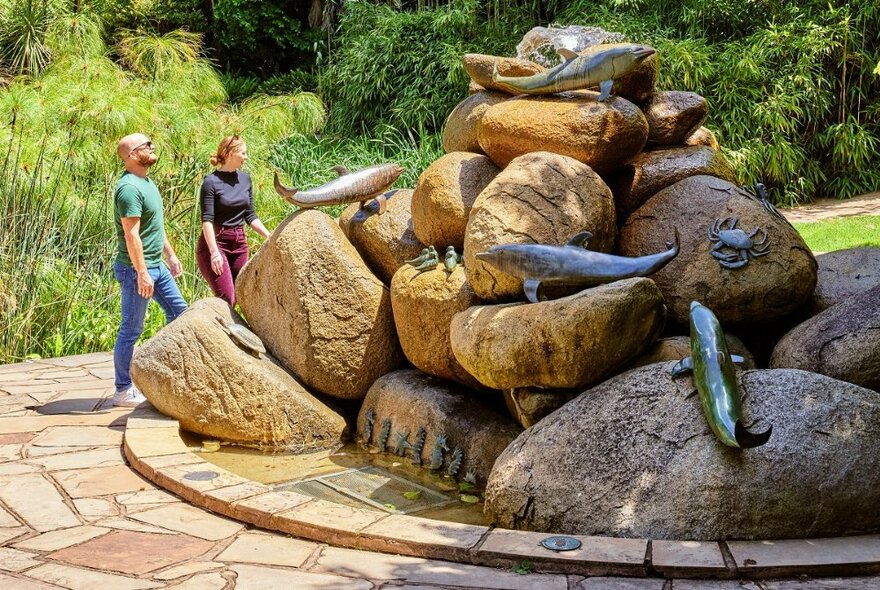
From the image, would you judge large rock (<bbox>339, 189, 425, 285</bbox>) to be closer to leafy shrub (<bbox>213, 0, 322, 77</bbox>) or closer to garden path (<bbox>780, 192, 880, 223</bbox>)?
garden path (<bbox>780, 192, 880, 223</bbox>)

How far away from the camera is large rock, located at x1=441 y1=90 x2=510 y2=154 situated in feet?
21.0

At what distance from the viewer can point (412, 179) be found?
1127cm

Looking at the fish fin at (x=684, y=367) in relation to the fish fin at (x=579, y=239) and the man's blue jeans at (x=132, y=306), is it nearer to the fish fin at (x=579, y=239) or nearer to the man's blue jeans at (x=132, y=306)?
the fish fin at (x=579, y=239)

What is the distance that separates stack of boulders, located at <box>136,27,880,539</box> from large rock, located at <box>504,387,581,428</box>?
10 millimetres

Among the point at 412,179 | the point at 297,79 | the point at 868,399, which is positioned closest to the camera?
the point at 868,399

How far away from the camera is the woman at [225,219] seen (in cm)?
695

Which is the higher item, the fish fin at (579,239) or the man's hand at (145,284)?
the fish fin at (579,239)

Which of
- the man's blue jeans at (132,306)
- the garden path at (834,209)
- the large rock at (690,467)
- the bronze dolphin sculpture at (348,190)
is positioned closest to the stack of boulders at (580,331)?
the large rock at (690,467)

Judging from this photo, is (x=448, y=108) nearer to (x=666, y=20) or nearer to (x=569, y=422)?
(x=666, y=20)

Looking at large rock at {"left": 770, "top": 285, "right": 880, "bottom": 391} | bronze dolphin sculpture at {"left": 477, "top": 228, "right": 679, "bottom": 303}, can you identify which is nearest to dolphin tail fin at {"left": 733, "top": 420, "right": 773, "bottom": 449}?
large rock at {"left": 770, "top": 285, "right": 880, "bottom": 391}

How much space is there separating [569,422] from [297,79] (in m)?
15.0

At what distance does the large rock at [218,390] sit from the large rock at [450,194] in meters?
1.42

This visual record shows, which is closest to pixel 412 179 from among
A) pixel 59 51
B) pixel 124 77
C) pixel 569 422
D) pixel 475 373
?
pixel 124 77

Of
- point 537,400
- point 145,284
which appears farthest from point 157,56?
point 537,400
